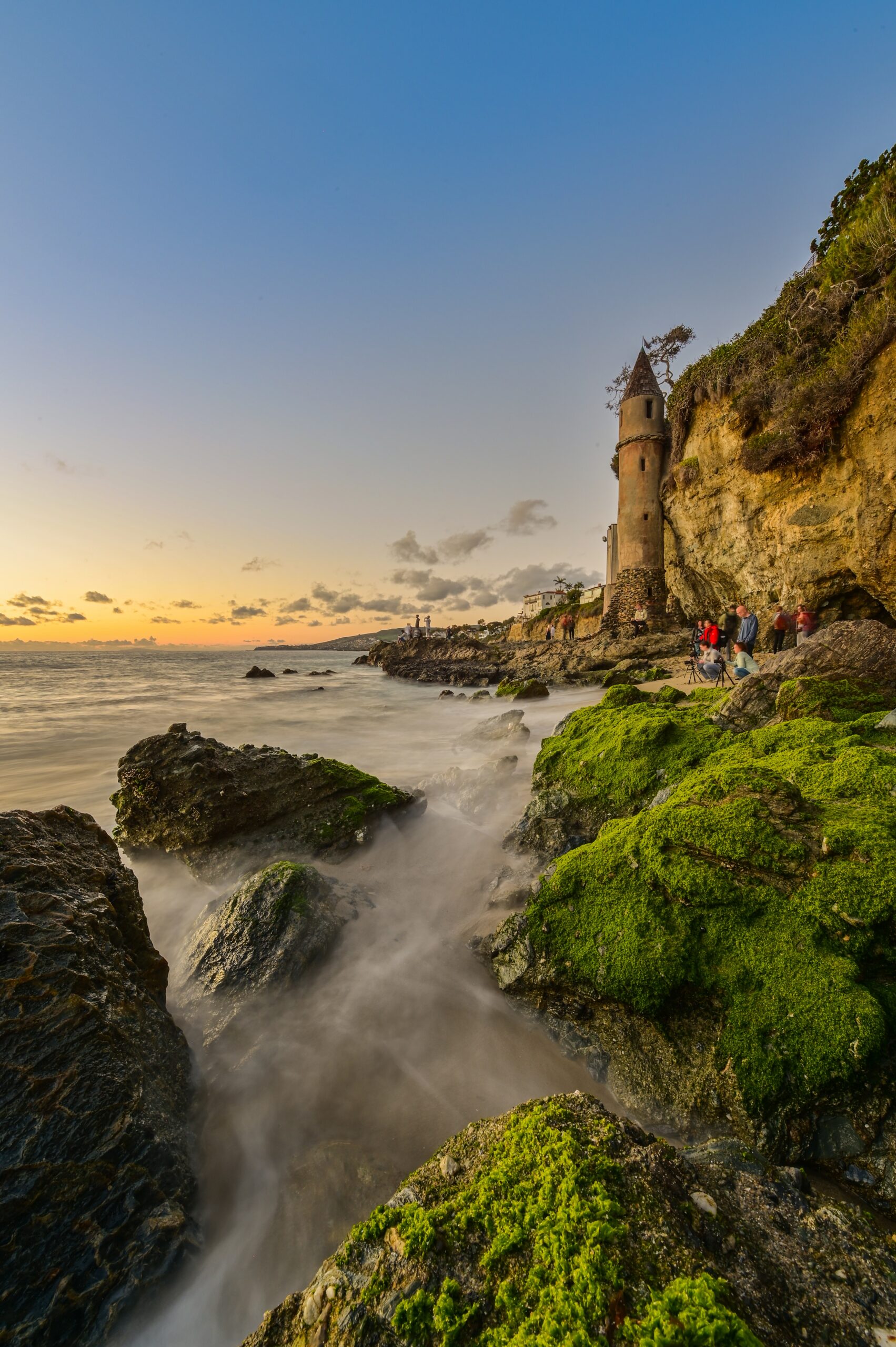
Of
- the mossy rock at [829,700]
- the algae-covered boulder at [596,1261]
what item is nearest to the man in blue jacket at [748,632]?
the mossy rock at [829,700]

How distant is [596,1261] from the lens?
138 cm

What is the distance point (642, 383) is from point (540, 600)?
2399 inches

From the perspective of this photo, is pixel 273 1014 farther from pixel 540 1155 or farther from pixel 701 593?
pixel 701 593

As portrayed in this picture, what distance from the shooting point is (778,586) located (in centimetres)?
1506

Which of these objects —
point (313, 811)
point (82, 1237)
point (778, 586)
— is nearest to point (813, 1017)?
point (82, 1237)

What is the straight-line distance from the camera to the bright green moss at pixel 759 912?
94.2 inches

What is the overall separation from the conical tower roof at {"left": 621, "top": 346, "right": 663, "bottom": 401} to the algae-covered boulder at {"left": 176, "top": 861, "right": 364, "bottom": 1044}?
30.2m

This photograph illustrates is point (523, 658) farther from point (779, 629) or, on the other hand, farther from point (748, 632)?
point (748, 632)

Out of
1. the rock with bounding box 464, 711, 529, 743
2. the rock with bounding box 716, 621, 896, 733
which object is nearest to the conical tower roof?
the rock with bounding box 464, 711, 529, 743

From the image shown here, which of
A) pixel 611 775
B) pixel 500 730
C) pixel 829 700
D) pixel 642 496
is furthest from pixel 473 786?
pixel 642 496

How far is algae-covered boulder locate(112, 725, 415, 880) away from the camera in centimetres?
589

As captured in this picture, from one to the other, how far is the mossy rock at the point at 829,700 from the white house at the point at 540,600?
259 ft

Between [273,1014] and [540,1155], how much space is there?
2.75 metres

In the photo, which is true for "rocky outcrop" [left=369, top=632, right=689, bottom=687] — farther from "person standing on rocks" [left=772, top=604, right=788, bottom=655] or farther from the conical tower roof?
the conical tower roof
